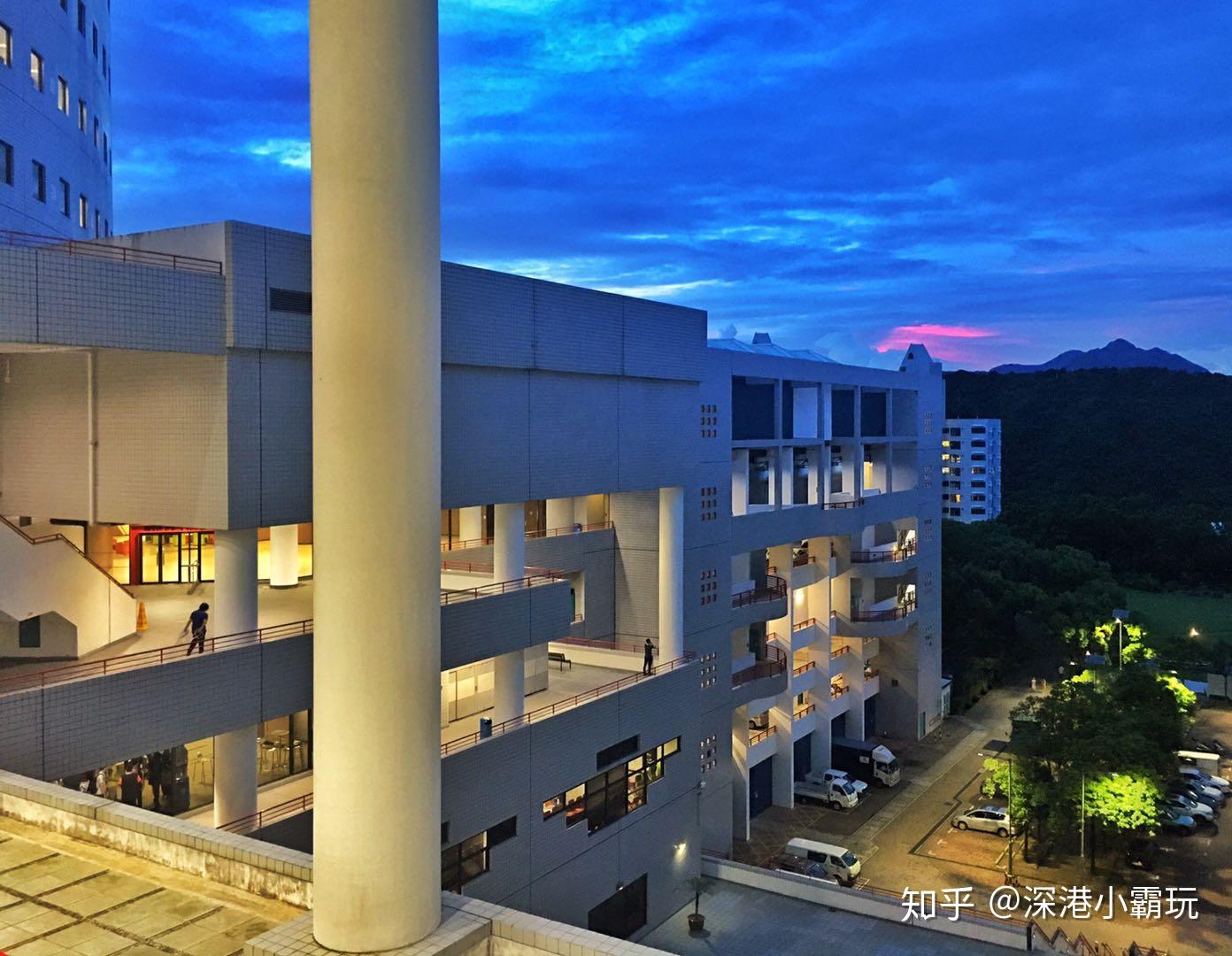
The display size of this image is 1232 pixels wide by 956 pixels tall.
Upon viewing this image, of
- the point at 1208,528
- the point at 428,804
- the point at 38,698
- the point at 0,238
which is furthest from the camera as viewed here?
the point at 1208,528

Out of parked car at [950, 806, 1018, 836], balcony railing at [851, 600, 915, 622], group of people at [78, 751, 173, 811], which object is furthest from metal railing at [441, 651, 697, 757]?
balcony railing at [851, 600, 915, 622]

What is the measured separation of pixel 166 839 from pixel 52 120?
2933 cm

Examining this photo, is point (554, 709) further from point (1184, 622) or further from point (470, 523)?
point (1184, 622)

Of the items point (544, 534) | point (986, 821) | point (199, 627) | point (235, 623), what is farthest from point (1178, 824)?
point (199, 627)

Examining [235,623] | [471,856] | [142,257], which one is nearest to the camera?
[235,623]

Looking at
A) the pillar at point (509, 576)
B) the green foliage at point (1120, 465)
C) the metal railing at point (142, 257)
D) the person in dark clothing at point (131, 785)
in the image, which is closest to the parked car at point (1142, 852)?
the pillar at point (509, 576)

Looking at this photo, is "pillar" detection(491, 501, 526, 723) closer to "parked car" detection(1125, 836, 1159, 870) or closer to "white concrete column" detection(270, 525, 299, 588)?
"white concrete column" detection(270, 525, 299, 588)

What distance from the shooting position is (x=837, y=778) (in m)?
45.9

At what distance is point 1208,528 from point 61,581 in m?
104

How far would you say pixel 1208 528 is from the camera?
9981 cm

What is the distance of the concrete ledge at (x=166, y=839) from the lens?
12.5 metres

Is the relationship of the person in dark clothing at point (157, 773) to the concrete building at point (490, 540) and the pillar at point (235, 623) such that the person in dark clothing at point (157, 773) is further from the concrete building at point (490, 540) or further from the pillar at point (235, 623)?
the pillar at point (235, 623)

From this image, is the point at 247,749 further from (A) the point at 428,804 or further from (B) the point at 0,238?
(B) the point at 0,238

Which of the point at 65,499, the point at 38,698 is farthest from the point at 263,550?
the point at 38,698
